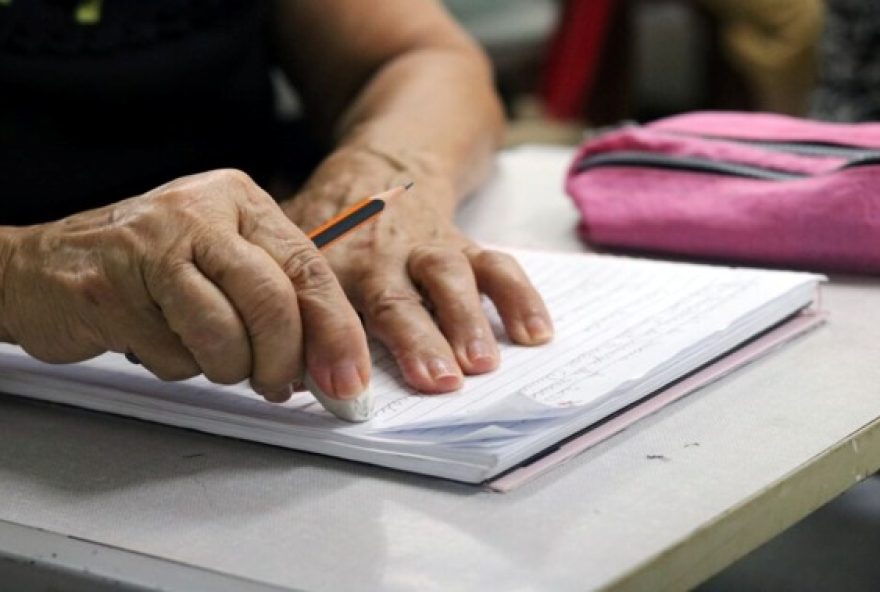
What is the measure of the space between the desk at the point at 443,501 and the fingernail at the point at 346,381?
4 cm

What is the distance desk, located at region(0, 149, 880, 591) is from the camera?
61 cm

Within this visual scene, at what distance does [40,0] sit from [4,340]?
0.41 m

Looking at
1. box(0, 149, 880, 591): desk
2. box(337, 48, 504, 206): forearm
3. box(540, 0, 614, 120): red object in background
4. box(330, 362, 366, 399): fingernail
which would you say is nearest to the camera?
box(0, 149, 880, 591): desk

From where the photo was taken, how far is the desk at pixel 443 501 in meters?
0.61

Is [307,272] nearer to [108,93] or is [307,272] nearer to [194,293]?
[194,293]

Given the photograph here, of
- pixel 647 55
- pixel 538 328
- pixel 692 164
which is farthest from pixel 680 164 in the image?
pixel 647 55

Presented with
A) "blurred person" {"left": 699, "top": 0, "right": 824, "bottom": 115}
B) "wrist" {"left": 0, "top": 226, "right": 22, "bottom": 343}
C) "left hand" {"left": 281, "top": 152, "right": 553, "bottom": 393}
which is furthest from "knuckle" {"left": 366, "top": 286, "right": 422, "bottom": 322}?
"blurred person" {"left": 699, "top": 0, "right": 824, "bottom": 115}

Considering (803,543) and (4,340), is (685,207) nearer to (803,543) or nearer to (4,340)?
(803,543)

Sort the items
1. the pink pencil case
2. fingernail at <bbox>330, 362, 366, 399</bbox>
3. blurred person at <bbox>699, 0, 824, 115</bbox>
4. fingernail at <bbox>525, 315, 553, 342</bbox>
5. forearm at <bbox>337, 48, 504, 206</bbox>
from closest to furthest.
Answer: fingernail at <bbox>330, 362, 366, 399</bbox> < fingernail at <bbox>525, 315, 553, 342</bbox> < the pink pencil case < forearm at <bbox>337, 48, 504, 206</bbox> < blurred person at <bbox>699, 0, 824, 115</bbox>

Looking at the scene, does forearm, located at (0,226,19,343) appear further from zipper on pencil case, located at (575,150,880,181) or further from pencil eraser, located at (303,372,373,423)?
zipper on pencil case, located at (575,150,880,181)

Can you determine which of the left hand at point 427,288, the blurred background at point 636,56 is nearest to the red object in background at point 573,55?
the blurred background at point 636,56

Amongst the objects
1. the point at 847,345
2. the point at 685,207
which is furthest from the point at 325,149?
the point at 847,345

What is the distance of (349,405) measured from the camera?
725 millimetres

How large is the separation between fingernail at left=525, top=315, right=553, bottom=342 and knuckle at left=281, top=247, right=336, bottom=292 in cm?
14
